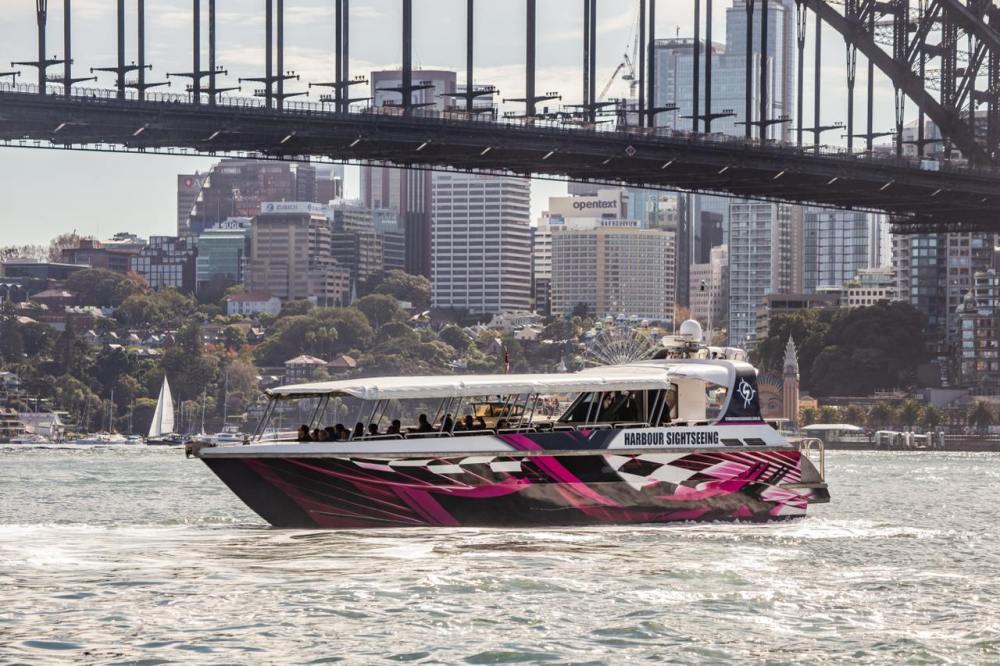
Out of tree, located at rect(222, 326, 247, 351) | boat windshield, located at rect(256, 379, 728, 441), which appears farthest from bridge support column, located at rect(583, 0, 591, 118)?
tree, located at rect(222, 326, 247, 351)

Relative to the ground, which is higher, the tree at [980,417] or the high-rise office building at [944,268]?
the high-rise office building at [944,268]

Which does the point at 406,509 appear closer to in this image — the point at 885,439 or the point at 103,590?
the point at 103,590

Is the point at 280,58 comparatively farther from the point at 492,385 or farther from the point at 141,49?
the point at 492,385

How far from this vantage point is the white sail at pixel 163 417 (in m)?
135

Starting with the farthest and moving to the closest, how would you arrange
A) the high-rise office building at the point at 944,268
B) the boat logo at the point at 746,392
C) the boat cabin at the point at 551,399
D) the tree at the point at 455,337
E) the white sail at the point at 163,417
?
the high-rise office building at the point at 944,268
the tree at the point at 455,337
the white sail at the point at 163,417
the boat logo at the point at 746,392
the boat cabin at the point at 551,399

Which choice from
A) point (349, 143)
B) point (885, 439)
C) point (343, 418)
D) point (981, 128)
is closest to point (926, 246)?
point (885, 439)

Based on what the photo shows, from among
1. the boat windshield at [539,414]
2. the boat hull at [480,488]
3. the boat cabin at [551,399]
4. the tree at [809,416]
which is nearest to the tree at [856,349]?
the tree at [809,416]

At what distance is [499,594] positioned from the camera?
23.4 metres

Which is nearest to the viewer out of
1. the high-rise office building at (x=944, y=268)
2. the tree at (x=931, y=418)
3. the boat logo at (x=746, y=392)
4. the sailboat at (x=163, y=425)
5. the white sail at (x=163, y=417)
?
the boat logo at (x=746, y=392)

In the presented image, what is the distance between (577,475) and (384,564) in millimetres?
5253

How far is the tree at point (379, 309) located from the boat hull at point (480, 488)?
482 feet

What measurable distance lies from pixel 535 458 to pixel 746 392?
166 inches

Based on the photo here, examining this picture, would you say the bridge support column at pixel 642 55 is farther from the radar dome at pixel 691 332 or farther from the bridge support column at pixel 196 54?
the radar dome at pixel 691 332

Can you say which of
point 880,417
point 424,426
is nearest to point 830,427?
point 880,417
